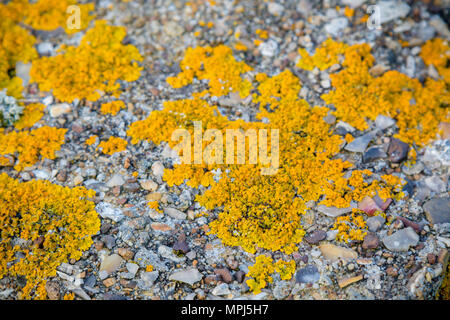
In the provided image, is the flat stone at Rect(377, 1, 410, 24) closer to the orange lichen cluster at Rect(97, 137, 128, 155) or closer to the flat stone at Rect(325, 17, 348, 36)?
the flat stone at Rect(325, 17, 348, 36)

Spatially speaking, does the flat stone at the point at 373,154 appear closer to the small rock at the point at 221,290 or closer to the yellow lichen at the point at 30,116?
the small rock at the point at 221,290

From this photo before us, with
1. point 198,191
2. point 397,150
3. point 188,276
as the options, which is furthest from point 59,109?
point 397,150

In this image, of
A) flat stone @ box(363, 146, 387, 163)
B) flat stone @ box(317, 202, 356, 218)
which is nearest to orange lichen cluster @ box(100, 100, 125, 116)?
flat stone @ box(317, 202, 356, 218)

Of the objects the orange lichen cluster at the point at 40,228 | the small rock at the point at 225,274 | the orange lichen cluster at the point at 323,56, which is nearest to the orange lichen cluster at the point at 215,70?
the orange lichen cluster at the point at 323,56

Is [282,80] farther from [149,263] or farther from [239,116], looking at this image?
[149,263]

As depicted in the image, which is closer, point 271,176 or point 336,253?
point 336,253

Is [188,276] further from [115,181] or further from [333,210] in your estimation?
[333,210]
